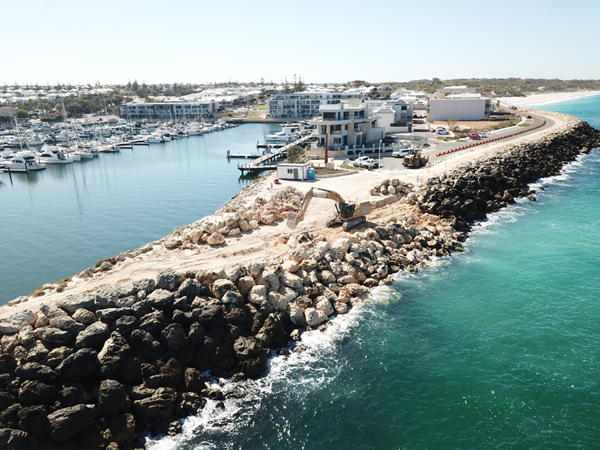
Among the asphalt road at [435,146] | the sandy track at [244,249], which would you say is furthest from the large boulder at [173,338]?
the asphalt road at [435,146]

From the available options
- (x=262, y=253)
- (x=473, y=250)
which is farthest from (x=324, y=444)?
(x=473, y=250)

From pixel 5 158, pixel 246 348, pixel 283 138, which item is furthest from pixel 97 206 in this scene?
pixel 283 138

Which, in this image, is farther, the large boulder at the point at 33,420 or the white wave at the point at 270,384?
the white wave at the point at 270,384

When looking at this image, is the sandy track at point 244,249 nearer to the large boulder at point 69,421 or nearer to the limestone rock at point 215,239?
the limestone rock at point 215,239

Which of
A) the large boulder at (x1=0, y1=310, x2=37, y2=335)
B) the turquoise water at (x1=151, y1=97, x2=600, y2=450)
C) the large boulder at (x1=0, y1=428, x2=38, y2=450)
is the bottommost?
the turquoise water at (x1=151, y1=97, x2=600, y2=450)

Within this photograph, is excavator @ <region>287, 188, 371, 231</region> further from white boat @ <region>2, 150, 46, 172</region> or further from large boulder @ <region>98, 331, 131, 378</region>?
white boat @ <region>2, 150, 46, 172</region>

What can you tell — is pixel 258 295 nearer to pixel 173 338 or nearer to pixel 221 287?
pixel 221 287

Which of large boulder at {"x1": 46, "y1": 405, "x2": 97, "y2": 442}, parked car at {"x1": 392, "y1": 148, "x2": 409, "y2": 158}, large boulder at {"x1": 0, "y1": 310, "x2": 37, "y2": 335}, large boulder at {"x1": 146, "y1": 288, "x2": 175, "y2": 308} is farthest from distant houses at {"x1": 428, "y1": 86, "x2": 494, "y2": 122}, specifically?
large boulder at {"x1": 46, "y1": 405, "x2": 97, "y2": 442}
